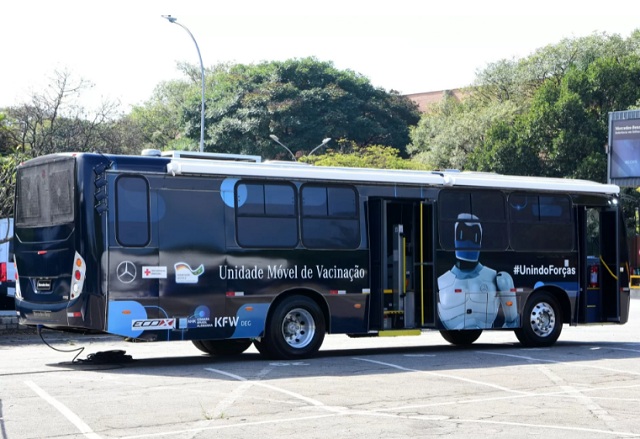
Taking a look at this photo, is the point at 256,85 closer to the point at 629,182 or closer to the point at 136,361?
the point at 629,182

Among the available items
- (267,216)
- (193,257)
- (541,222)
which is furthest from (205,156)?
(541,222)

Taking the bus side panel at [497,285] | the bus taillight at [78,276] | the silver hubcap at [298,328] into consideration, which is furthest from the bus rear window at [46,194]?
the bus side panel at [497,285]

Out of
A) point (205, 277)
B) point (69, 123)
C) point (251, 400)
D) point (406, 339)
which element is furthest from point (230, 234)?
point (69, 123)

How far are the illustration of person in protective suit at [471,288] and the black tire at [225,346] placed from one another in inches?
131

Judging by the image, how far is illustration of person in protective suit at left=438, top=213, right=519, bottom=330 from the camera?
18.7m

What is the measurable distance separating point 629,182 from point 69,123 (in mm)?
24535

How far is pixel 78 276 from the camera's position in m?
15.4

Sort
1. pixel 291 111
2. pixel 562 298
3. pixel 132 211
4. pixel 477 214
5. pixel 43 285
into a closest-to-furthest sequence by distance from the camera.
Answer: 1. pixel 132 211
2. pixel 43 285
3. pixel 477 214
4. pixel 562 298
5. pixel 291 111

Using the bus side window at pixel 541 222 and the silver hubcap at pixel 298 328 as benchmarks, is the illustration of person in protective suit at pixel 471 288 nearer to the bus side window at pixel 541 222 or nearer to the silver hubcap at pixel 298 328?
the bus side window at pixel 541 222

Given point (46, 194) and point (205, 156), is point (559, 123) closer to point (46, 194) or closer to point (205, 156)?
point (205, 156)

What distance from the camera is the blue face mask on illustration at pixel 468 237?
19.0 m

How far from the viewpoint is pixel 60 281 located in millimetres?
15750

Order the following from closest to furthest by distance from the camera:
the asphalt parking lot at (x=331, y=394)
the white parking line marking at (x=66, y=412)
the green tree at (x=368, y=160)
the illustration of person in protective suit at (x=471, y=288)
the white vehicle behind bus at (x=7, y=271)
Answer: the white parking line marking at (x=66, y=412) → the asphalt parking lot at (x=331, y=394) → the illustration of person in protective suit at (x=471, y=288) → the white vehicle behind bus at (x=7, y=271) → the green tree at (x=368, y=160)

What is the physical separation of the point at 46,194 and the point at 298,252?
12.7 feet
